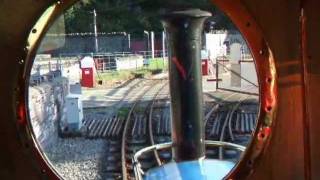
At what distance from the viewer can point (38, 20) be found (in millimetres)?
1554

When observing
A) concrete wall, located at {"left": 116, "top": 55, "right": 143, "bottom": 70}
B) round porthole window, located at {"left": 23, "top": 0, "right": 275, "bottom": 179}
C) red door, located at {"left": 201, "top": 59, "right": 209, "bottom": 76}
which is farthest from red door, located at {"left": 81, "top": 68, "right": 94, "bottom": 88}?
red door, located at {"left": 201, "top": 59, "right": 209, "bottom": 76}

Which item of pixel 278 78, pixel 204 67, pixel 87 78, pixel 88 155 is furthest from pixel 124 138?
pixel 278 78

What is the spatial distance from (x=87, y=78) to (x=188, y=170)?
29.1 inches

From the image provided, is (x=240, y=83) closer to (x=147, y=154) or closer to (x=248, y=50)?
(x=248, y=50)

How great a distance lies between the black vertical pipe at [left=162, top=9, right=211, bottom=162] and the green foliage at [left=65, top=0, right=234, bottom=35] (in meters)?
0.06

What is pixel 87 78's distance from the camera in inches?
103

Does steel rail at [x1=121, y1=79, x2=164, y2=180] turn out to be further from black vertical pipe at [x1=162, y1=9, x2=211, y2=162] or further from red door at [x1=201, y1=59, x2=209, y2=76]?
red door at [x1=201, y1=59, x2=209, y2=76]

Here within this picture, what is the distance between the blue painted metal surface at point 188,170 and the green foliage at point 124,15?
0.70 m

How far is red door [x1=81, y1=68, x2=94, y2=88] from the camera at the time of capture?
7.99 feet

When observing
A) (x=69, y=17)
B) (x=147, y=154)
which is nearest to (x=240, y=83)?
(x=69, y=17)

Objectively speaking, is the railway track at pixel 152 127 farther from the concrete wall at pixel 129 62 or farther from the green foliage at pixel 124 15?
the green foliage at pixel 124 15

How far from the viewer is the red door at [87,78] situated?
2436mm

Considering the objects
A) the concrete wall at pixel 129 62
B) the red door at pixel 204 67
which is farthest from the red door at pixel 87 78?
the red door at pixel 204 67

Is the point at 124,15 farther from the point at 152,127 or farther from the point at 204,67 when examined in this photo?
the point at 152,127
